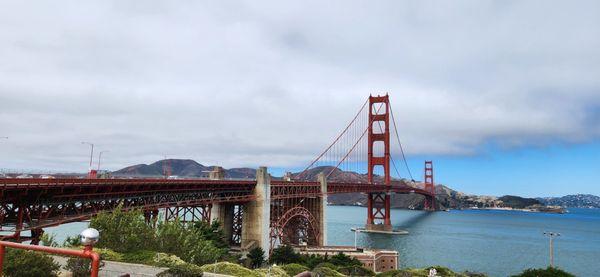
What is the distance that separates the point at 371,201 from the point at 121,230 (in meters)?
99.9

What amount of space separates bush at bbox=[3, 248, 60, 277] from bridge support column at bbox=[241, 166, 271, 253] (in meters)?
37.8

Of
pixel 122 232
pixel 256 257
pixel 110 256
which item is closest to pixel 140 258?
pixel 110 256

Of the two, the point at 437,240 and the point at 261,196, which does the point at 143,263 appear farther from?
the point at 437,240

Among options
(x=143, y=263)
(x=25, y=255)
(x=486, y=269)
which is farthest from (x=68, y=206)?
(x=486, y=269)

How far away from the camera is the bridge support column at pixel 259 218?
53219 mm

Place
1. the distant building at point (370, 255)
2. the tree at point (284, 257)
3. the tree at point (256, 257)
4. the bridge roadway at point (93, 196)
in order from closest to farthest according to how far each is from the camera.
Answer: the bridge roadway at point (93, 196)
the tree at point (256, 257)
the tree at point (284, 257)
the distant building at point (370, 255)

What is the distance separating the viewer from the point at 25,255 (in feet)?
49.0

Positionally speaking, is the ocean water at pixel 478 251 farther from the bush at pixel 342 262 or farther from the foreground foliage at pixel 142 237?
the foreground foliage at pixel 142 237

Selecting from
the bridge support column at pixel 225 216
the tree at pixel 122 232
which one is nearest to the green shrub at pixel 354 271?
the tree at pixel 122 232

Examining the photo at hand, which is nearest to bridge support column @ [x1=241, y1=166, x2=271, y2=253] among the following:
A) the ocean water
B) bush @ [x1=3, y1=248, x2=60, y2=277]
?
the ocean water

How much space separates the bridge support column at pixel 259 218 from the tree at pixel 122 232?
2431 centimetres

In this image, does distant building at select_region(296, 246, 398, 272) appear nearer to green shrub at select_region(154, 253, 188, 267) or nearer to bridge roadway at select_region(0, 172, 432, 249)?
bridge roadway at select_region(0, 172, 432, 249)

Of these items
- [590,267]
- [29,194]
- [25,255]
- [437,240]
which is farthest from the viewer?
[437,240]

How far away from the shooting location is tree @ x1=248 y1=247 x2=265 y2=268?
47.9 metres
